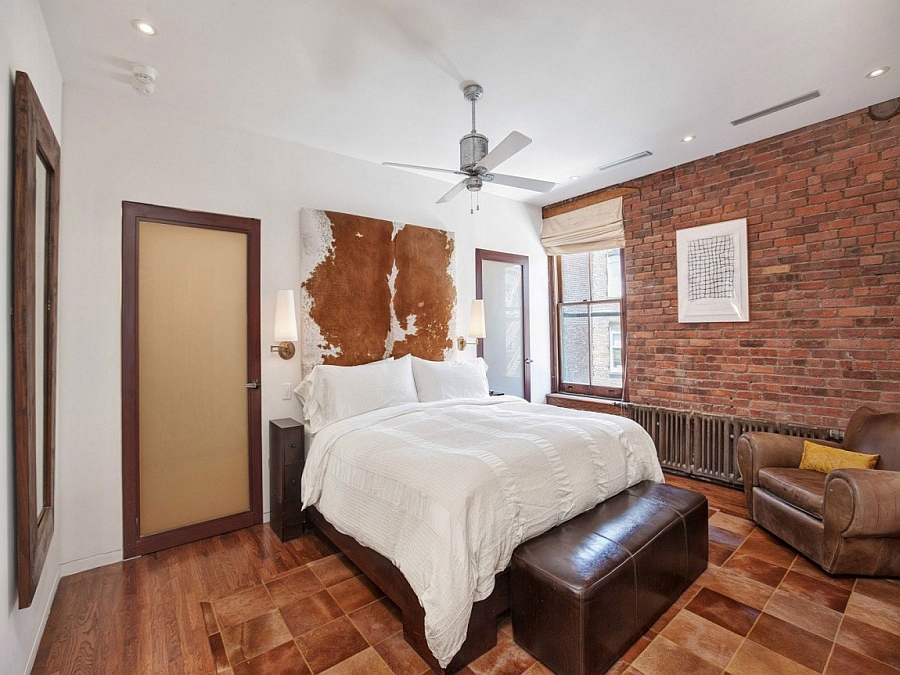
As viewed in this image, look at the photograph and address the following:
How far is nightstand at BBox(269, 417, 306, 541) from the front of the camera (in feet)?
9.75

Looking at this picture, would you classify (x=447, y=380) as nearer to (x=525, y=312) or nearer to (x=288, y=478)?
(x=288, y=478)

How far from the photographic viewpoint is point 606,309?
4.98 m

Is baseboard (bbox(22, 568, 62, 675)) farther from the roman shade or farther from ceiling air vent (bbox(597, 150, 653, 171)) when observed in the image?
the roman shade

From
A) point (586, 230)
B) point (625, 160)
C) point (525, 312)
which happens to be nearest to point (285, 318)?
point (525, 312)

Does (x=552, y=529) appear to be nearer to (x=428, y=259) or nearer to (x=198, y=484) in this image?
(x=198, y=484)

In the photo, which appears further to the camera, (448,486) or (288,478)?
(288,478)

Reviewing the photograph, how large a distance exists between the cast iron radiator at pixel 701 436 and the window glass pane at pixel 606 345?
0.54 m

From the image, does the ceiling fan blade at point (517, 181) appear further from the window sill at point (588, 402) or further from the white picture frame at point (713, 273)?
the window sill at point (588, 402)

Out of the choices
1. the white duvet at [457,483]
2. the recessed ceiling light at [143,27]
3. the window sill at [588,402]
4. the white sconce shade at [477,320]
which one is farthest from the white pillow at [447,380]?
the recessed ceiling light at [143,27]

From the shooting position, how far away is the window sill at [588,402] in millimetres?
4676

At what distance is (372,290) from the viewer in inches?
150

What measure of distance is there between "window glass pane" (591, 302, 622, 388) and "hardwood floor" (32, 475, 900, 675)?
7.70 feet

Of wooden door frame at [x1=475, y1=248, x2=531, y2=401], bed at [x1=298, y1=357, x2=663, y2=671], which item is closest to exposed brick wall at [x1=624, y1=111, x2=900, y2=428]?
wooden door frame at [x1=475, y1=248, x2=531, y2=401]

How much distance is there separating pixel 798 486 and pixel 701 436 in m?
1.39
